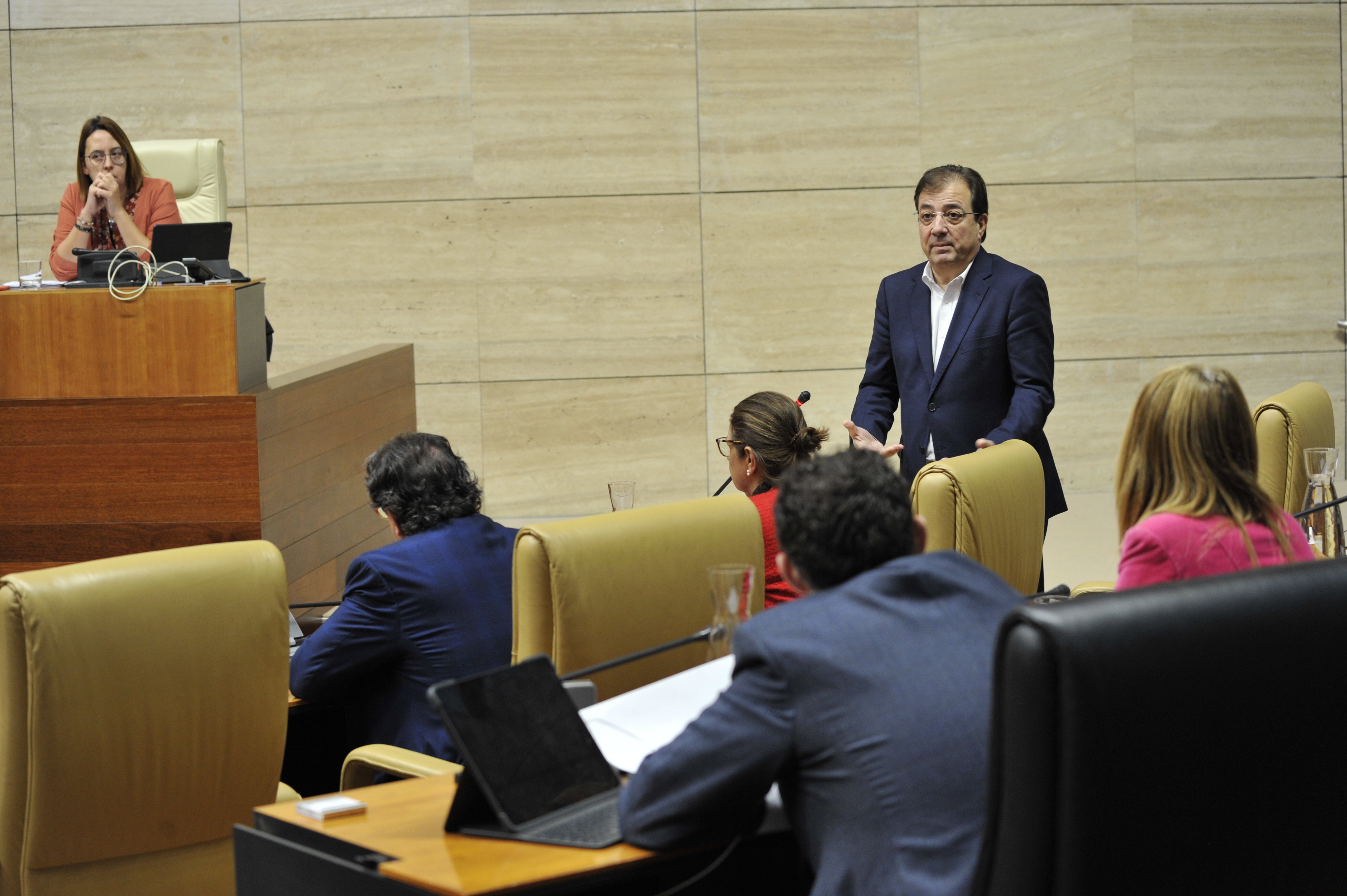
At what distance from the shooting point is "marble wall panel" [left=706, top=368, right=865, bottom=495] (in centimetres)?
700

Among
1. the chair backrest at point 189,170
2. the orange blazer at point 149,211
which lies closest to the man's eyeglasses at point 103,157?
the orange blazer at point 149,211

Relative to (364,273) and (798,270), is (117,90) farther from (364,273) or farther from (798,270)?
(798,270)

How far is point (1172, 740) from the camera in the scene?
4.25 ft

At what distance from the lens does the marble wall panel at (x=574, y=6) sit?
267 inches

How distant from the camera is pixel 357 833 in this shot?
1.54 meters

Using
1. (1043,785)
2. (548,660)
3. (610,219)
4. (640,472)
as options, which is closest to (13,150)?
(610,219)

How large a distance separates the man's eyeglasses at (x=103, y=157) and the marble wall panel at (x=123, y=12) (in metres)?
2.40

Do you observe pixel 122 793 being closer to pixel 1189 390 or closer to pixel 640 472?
pixel 1189 390

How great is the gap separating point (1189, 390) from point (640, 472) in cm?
511

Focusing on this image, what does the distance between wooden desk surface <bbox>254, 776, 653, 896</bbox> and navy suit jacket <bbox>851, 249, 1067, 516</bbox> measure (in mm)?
2280

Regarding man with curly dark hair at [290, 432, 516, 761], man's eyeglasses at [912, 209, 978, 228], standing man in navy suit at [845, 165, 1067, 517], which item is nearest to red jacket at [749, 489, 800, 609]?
man with curly dark hair at [290, 432, 516, 761]

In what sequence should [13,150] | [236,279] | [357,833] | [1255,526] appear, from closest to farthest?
[357,833]
[1255,526]
[236,279]
[13,150]

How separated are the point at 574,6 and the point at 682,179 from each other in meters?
1.03

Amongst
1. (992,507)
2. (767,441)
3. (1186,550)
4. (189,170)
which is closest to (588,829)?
(1186,550)
